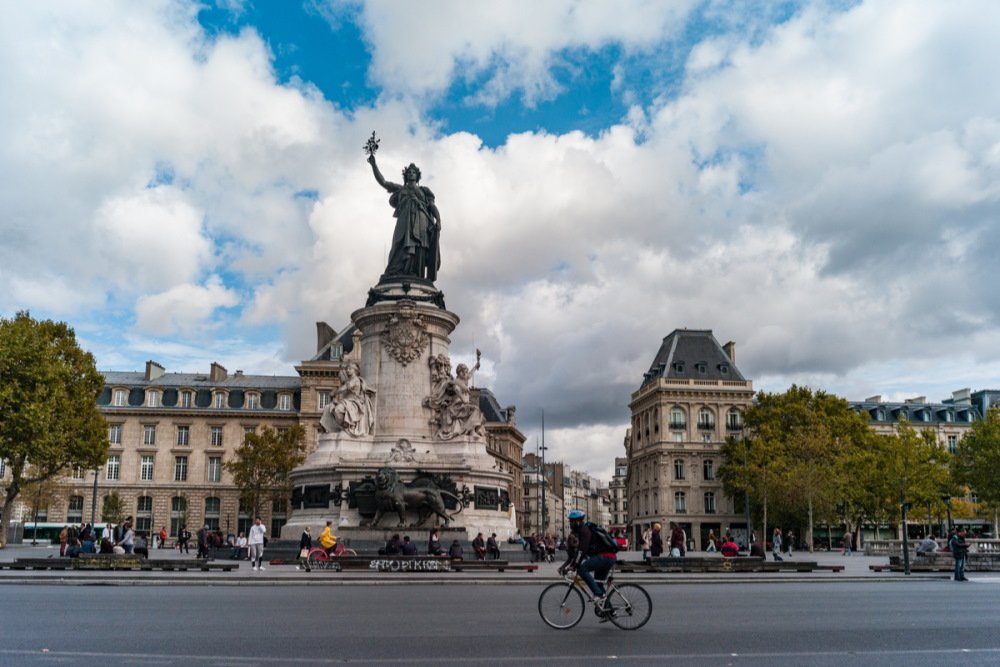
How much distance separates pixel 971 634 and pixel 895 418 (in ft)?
308

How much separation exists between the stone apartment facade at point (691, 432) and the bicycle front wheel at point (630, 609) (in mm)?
74628

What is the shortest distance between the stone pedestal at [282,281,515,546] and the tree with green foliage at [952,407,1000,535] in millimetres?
46156

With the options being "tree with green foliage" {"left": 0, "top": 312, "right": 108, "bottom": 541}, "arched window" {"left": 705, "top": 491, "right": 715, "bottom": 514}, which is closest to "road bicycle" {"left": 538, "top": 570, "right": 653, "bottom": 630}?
"tree with green foliage" {"left": 0, "top": 312, "right": 108, "bottom": 541}

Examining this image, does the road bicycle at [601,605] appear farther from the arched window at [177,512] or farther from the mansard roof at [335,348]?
the arched window at [177,512]

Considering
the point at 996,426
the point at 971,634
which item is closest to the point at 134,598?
the point at 971,634

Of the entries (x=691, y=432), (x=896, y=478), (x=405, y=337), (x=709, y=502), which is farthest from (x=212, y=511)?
(x=896, y=478)

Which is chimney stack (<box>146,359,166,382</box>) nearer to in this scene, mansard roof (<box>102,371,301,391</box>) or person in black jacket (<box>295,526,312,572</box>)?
mansard roof (<box>102,371,301,391</box>)

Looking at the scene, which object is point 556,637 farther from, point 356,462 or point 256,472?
point 256,472

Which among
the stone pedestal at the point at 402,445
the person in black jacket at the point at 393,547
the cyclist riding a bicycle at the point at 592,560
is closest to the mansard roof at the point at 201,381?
the stone pedestal at the point at 402,445

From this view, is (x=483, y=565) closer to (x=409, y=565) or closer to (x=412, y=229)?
(x=409, y=565)

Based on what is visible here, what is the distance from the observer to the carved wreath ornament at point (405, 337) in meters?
39.2

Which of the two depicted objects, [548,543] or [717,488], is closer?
[548,543]

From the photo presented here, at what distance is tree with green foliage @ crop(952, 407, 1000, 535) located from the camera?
228ft

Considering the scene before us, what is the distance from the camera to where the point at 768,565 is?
94.1 feet
